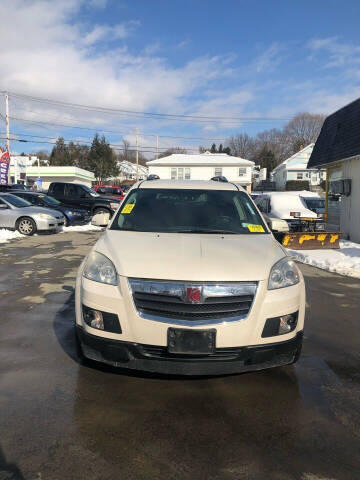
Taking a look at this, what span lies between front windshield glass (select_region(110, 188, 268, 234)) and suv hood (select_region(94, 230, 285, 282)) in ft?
0.85

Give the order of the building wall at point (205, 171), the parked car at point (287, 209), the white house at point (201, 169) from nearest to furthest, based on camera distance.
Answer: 1. the parked car at point (287, 209)
2. the white house at point (201, 169)
3. the building wall at point (205, 171)

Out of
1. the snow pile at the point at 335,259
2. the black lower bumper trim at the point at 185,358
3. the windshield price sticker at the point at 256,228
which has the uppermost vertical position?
the windshield price sticker at the point at 256,228

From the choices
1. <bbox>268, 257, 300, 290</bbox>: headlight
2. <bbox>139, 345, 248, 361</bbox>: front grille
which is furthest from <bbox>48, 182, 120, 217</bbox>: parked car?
<bbox>139, 345, 248, 361</bbox>: front grille

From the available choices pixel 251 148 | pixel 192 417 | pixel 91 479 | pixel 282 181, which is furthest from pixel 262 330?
pixel 251 148

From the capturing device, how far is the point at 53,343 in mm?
3875

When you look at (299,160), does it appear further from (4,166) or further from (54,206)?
(54,206)

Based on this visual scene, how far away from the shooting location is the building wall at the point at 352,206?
1252cm

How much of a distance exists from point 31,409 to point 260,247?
7.39ft

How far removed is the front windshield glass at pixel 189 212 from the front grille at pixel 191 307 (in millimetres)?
1167

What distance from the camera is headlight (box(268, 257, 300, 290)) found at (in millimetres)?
2899

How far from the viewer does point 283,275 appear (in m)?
3.01

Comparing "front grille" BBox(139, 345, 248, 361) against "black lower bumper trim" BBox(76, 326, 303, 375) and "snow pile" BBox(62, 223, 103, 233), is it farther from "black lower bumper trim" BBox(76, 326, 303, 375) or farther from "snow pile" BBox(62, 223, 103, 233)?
"snow pile" BBox(62, 223, 103, 233)

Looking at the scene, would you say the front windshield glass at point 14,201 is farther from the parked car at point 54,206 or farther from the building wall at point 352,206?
the building wall at point 352,206

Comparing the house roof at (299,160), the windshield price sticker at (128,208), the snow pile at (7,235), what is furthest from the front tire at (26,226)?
the house roof at (299,160)
